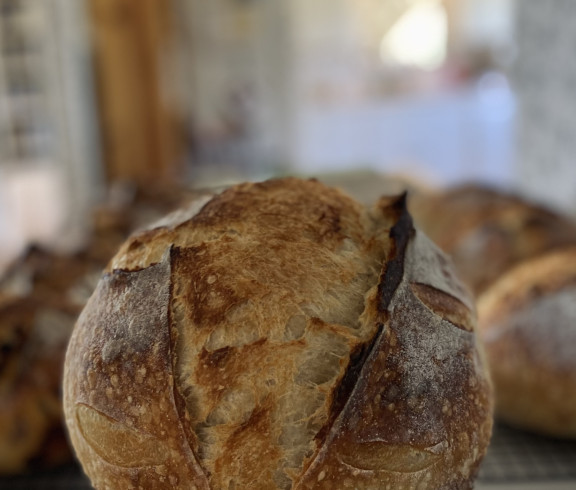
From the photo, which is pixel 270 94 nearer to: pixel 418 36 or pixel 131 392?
pixel 418 36

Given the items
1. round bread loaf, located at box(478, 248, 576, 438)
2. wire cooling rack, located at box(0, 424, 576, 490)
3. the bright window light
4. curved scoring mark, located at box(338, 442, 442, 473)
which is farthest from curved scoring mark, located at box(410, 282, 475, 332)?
the bright window light

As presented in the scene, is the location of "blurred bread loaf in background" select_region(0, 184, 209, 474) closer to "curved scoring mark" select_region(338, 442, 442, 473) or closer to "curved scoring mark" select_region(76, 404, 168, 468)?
"curved scoring mark" select_region(76, 404, 168, 468)

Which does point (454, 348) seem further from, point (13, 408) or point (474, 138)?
point (474, 138)

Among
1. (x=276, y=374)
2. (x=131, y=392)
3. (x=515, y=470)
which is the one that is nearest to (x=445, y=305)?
(x=276, y=374)

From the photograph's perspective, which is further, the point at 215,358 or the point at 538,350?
the point at 538,350

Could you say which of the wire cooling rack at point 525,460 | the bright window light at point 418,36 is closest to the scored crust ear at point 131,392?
the wire cooling rack at point 525,460

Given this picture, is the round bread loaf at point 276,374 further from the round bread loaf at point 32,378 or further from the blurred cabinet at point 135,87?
the blurred cabinet at point 135,87
